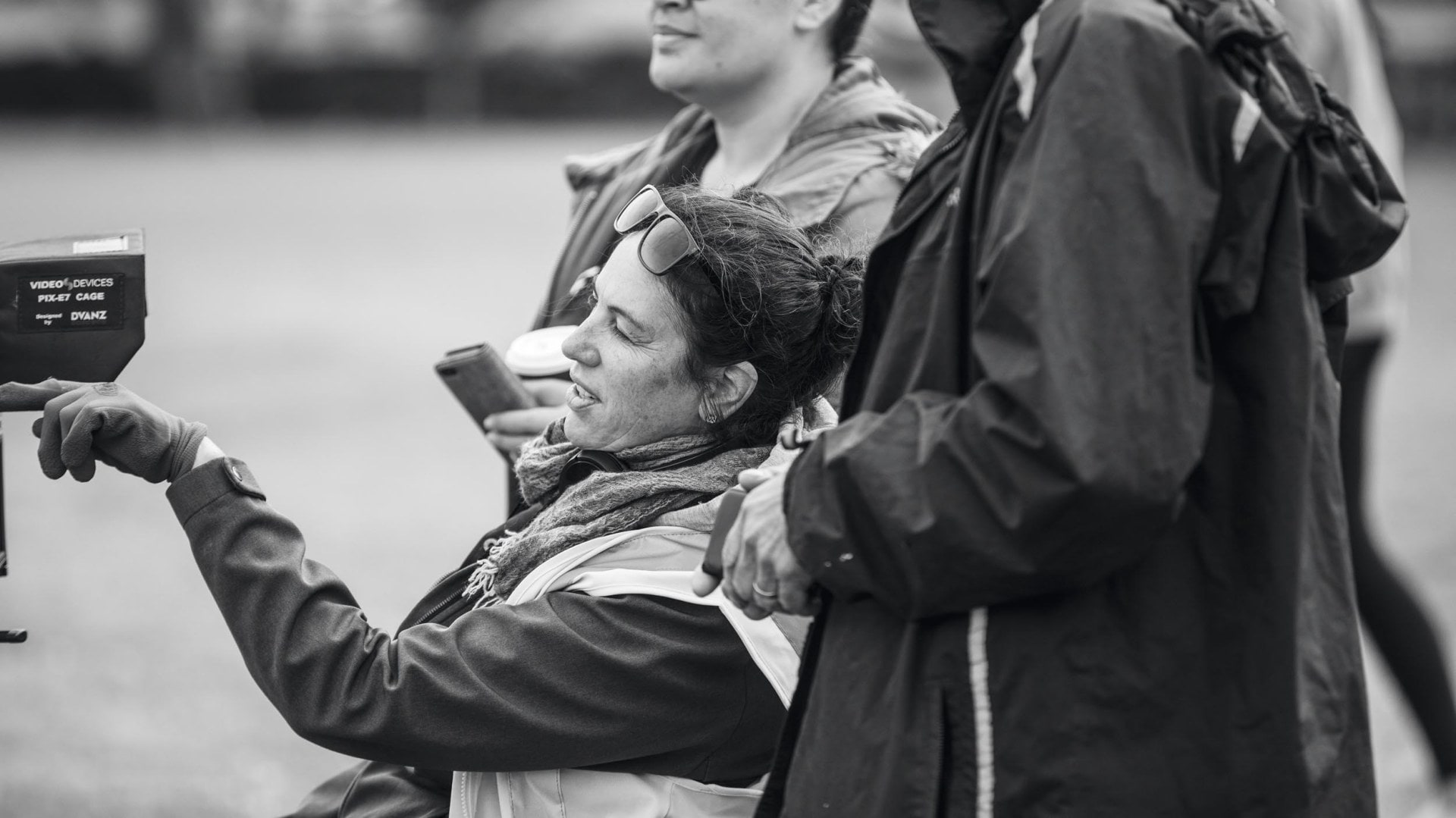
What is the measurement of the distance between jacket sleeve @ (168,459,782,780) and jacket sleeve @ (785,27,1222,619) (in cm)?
54

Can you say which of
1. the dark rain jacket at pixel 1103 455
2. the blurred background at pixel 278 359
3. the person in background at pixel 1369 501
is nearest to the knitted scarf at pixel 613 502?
the dark rain jacket at pixel 1103 455

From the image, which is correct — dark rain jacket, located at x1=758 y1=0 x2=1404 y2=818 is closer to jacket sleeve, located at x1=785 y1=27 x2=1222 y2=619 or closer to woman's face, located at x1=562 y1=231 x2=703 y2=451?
jacket sleeve, located at x1=785 y1=27 x2=1222 y2=619

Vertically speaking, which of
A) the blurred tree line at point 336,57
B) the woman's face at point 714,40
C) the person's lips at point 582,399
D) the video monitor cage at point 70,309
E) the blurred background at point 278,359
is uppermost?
the woman's face at point 714,40

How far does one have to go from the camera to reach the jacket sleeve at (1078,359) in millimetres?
1396

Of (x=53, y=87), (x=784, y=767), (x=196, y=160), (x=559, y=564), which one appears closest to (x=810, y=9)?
(x=559, y=564)

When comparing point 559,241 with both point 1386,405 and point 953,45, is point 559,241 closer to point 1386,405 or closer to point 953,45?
point 1386,405

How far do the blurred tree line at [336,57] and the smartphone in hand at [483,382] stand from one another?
2504 cm

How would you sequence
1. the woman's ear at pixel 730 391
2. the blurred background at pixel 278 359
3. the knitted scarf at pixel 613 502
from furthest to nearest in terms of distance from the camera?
the blurred background at pixel 278 359, the woman's ear at pixel 730 391, the knitted scarf at pixel 613 502

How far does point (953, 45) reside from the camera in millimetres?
1576

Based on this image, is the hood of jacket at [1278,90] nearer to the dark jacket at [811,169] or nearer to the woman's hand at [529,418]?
the dark jacket at [811,169]

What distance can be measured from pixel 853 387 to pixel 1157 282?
0.41 meters

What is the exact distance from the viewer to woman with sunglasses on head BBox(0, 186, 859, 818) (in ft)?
A: 6.30

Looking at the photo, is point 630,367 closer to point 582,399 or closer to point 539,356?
point 582,399

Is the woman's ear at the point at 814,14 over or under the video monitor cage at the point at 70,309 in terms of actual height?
over
